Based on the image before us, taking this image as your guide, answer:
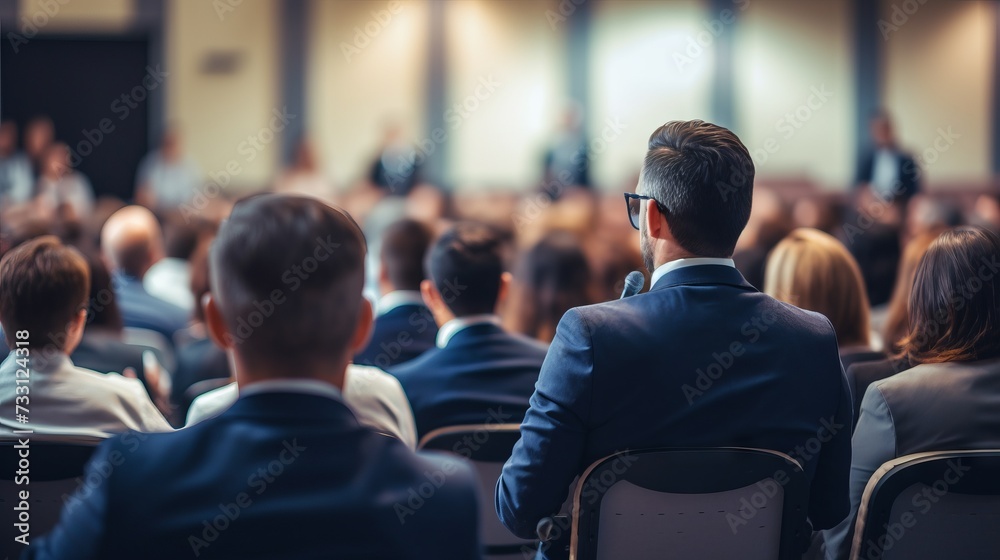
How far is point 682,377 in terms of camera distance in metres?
1.55

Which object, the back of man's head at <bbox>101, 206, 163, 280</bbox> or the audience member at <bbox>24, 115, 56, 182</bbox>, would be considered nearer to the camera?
the back of man's head at <bbox>101, 206, 163, 280</bbox>

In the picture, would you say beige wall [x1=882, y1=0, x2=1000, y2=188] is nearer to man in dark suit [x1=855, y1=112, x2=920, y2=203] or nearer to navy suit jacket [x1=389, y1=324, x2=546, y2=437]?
man in dark suit [x1=855, y1=112, x2=920, y2=203]

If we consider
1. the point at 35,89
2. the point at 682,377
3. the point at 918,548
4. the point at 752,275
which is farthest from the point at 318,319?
the point at 35,89

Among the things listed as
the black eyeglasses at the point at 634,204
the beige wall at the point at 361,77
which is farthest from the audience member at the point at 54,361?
the beige wall at the point at 361,77

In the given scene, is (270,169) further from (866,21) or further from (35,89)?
(866,21)

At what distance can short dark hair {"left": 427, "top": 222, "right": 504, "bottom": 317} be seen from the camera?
2.57 m

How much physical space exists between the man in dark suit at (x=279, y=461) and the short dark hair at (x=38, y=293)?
1070 mm

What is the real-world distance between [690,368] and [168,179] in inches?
357

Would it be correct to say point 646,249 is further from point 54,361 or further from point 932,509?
point 54,361

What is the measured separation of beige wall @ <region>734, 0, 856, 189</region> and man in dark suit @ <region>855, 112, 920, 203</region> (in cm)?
163

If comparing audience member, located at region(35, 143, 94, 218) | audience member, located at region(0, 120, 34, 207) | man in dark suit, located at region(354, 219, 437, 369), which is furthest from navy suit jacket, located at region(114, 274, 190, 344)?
audience member, located at region(0, 120, 34, 207)

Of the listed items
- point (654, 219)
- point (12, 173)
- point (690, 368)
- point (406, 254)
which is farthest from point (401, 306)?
point (12, 173)

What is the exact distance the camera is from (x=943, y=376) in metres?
1.79

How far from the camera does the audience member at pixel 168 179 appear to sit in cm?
970
